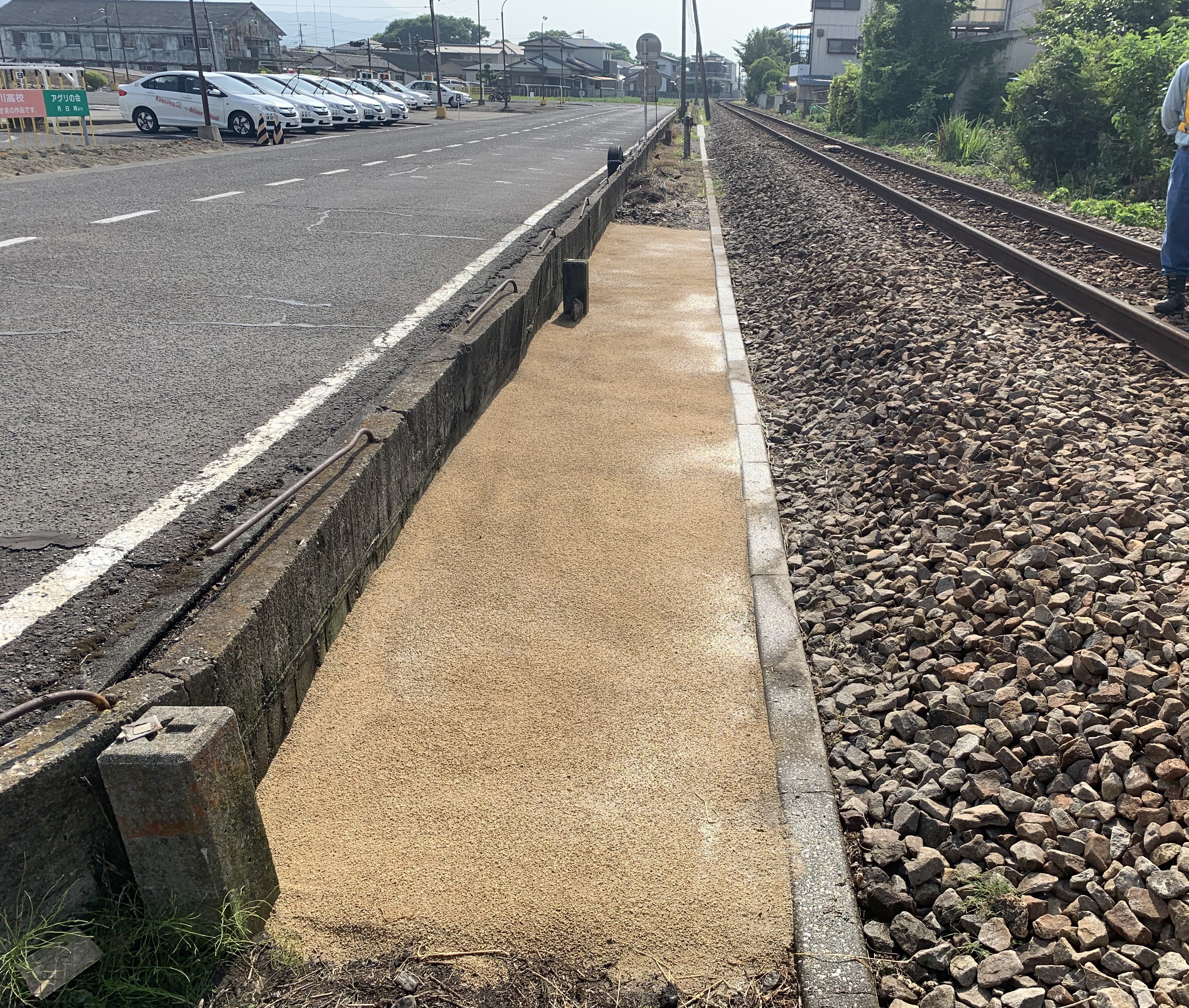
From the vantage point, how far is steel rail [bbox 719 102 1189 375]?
6.50 meters

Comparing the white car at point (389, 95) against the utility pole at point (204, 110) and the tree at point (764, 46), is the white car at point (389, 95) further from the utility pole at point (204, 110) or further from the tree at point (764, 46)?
the tree at point (764, 46)

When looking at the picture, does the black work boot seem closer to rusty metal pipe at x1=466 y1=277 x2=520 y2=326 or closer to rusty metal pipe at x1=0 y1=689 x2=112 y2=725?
rusty metal pipe at x1=466 y1=277 x2=520 y2=326

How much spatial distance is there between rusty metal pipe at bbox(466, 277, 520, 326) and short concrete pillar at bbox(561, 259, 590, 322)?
118cm

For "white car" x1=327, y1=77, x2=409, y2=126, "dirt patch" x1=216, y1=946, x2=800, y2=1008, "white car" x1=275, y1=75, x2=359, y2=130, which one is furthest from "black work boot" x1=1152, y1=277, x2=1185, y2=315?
"white car" x1=327, y1=77, x2=409, y2=126

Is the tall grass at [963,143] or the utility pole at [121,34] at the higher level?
the utility pole at [121,34]

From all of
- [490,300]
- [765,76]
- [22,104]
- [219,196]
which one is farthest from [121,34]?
[490,300]

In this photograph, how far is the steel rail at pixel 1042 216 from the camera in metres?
9.98

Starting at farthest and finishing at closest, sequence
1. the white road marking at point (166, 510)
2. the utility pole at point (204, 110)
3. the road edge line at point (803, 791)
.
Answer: the utility pole at point (204, 110) < the white road marking at point (166, 510) < the road edge line at point (803, 791)

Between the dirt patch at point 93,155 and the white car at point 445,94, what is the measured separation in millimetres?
37105

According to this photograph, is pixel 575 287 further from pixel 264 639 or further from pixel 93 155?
pixel 93 155

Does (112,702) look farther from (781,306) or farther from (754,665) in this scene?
(781,306)

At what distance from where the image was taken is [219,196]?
40.3 ft

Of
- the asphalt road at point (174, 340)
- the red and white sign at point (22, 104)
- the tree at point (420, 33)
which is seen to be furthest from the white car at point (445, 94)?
the tree at point (420, 33)

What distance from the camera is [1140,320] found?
6941 millimetres
